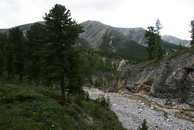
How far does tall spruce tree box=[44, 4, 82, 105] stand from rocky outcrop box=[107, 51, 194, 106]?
23.2 meters

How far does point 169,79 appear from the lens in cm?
3847

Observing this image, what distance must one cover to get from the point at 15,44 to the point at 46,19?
68.3ft

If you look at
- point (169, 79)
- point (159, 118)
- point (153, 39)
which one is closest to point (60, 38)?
point (159, 118)

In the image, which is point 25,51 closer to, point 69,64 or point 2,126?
point 69,64

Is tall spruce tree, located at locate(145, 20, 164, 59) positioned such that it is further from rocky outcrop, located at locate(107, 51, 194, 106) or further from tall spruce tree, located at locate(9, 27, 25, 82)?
tall spruce tree, located at locate(9, 27, 25, 82)

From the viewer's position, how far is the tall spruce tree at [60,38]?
2055cm

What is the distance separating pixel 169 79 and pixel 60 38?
26892 millimetres

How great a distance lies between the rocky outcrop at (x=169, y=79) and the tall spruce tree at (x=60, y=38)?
76.1 feet

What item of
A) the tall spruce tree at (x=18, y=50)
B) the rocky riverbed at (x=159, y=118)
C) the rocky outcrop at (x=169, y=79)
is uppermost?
the tall spruce tree at (x=18, y=50)

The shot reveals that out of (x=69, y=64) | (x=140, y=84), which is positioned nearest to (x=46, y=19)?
(x=69, y=64)

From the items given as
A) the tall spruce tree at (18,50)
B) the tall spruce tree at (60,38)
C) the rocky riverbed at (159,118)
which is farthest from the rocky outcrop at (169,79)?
the tall spruce tree at (18,50)

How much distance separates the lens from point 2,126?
11.6 meters

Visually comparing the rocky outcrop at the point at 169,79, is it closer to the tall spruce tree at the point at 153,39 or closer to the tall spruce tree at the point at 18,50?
the tall spruce tree at the point at 153,39

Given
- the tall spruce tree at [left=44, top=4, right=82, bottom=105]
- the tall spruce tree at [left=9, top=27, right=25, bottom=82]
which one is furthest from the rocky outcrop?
the tall spruce tree at [left=9, top=27, right=25, bottom=82]
